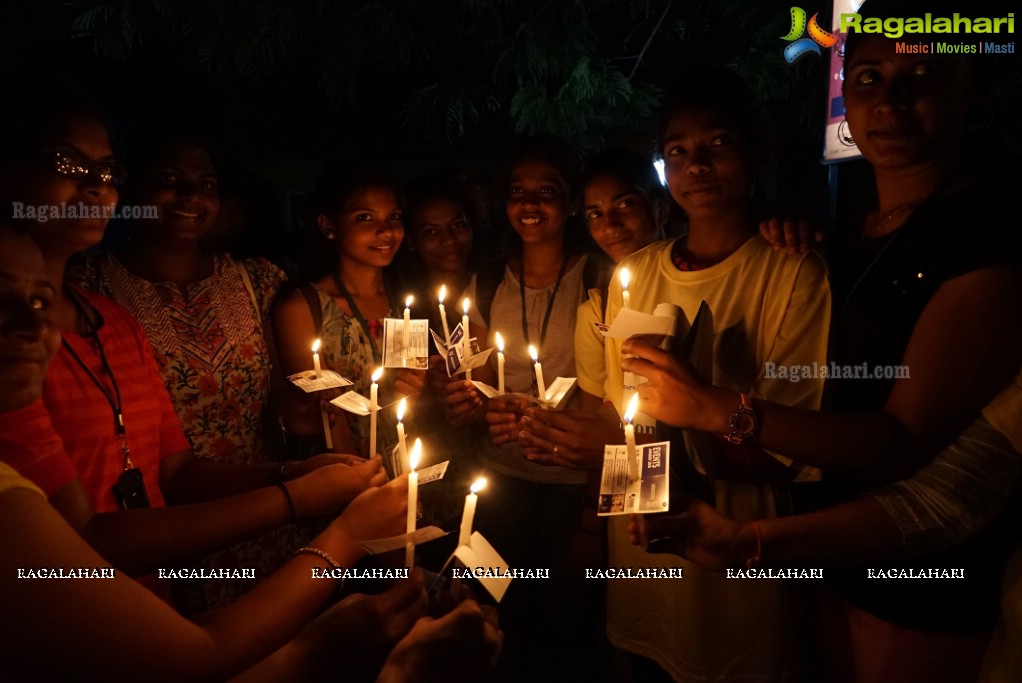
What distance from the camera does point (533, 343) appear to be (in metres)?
3.51

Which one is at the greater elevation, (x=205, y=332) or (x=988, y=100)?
(x=988, y=100)

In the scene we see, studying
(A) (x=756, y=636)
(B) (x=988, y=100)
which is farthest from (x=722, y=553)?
(B) (x=988, y=100)

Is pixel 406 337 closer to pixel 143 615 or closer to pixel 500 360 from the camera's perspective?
pixel 500 360

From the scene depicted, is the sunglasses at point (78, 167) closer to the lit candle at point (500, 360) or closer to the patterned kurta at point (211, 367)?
the patterned kurta at point (211, 367)

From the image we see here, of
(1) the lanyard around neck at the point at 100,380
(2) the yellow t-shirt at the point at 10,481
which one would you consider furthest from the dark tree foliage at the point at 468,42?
(2) the yellow t-shirt at the point at 10,481

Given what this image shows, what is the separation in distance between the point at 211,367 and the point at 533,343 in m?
1.53

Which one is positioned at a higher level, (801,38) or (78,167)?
(801,38)

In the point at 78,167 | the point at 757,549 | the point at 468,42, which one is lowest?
the point at 757,549

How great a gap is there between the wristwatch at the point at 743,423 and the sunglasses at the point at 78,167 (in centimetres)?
205

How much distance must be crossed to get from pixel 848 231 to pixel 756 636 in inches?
55.2

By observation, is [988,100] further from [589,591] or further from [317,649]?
[589,591]

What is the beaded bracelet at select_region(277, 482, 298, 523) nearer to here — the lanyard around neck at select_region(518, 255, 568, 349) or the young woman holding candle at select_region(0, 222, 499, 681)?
the young woman holding candle at select_region(0, 222, 499, 681)

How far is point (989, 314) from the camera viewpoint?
5.60ft

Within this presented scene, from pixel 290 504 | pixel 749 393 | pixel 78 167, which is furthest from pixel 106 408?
pixel 749 393
